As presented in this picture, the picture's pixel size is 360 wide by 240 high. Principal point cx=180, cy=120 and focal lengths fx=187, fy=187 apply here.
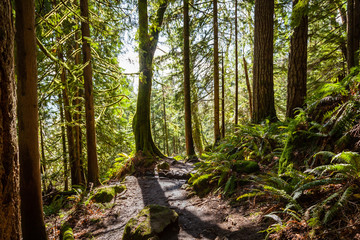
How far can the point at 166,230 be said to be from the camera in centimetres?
336

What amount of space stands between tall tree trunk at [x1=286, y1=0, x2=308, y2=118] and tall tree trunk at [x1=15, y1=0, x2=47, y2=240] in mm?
6715

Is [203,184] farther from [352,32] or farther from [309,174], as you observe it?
[352,32]

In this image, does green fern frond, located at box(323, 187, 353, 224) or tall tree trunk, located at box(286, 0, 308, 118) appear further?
tall tree trunk, located at box(286, 0, 308, 118)

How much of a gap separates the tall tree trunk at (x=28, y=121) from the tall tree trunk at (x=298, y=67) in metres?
6.71

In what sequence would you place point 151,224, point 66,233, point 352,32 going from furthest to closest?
point 352,32 < point 66,233 < point 151,224

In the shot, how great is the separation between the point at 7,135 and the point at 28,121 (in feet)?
5.55

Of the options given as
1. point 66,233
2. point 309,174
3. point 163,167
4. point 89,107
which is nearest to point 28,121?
point 66,233

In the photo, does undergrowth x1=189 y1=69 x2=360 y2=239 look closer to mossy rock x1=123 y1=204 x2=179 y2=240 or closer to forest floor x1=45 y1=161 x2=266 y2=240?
forest floor x1=45 y1=161 x2=266 y2=240

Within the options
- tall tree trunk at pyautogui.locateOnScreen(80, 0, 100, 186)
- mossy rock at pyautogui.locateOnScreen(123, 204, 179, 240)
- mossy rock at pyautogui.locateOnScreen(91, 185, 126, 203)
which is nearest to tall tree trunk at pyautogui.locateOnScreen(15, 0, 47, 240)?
mossy rock at pyautogui.locateOnScreen(123, 204, 179, 240)

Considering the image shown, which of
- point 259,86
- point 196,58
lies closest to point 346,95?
point 259,86

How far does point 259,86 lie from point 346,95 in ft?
11.2

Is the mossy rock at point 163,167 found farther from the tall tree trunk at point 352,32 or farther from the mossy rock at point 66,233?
the tall tree trunk at point 352,32

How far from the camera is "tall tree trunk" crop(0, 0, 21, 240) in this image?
5.22 feet

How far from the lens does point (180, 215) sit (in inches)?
164
